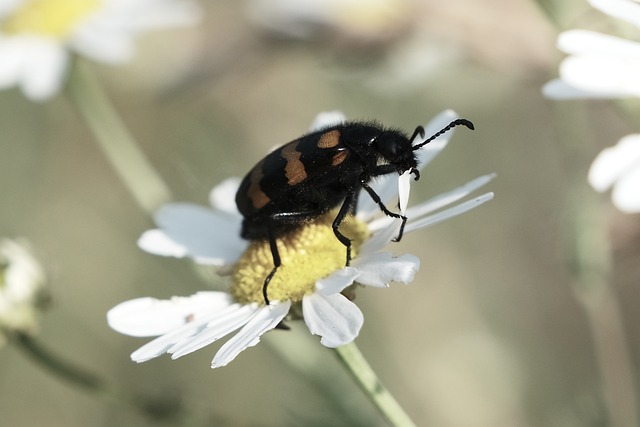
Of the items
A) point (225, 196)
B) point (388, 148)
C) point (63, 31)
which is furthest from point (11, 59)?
point (388, 148)

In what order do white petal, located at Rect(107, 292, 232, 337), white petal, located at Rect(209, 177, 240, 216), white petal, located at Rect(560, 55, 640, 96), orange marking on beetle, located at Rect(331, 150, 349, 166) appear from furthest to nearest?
white petal, located at Rect(209, 177, 240, 216)
orange marking on beetle, located at Rect(331, 150, 349, 166)
white petal, located at Rect(107, 292, 232, 337)
white petal, located at Rect(560, 55, 640, 96)

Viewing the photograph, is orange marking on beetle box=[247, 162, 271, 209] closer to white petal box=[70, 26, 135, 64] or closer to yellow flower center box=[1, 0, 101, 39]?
white petal box=[70, 26, 135, 64]

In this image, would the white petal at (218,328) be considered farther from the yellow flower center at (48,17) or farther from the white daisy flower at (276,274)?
the yellow flower center at (48,17)

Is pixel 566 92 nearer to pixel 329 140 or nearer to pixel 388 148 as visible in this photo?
pixel 388 148

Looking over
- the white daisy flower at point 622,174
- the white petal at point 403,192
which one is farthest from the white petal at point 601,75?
the white petal at point 403,192

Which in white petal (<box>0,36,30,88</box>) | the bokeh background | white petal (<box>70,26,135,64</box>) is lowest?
the bokeh background

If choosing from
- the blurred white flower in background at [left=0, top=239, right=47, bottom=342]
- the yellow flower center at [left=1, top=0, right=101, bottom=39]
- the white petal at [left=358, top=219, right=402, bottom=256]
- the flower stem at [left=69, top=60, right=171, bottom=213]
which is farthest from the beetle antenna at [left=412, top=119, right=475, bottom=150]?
the yellow flower center at [left=1, top=0, right=101, bottom=39]
